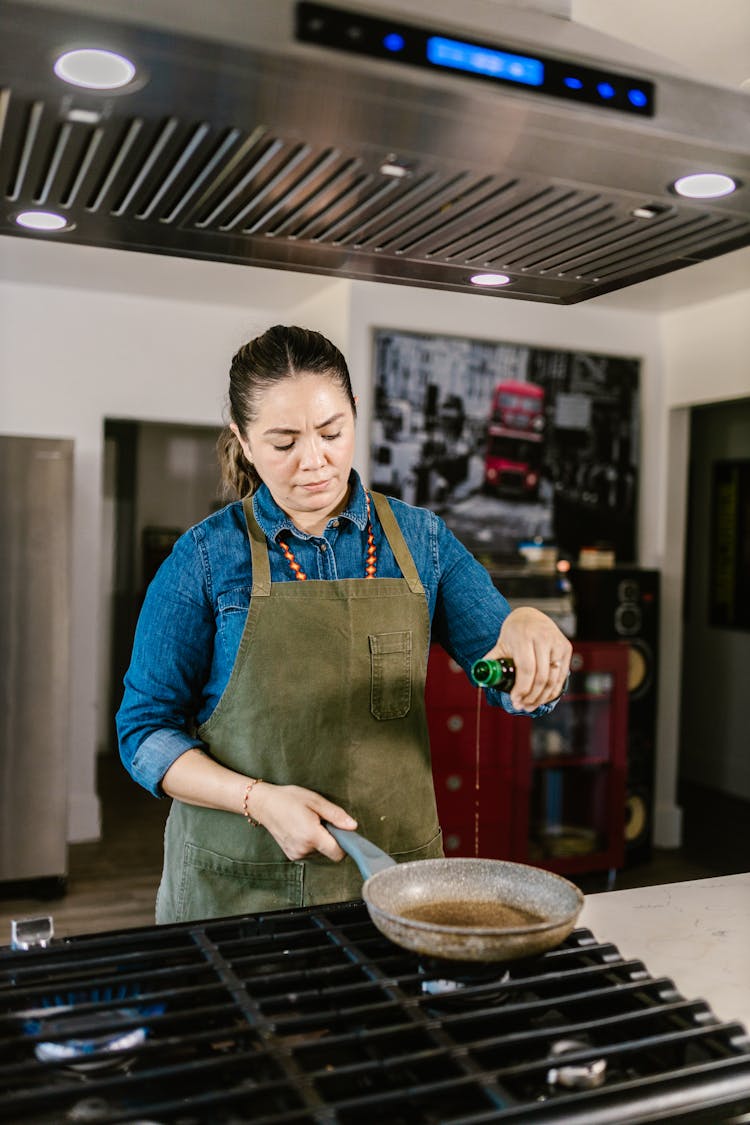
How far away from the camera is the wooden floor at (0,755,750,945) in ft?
13.8

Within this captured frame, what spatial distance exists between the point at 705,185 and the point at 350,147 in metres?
0.43

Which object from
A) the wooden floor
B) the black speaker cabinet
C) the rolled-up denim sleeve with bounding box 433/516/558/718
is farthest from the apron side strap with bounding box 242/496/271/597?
the black speaker cabinet

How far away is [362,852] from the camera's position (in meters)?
1.29

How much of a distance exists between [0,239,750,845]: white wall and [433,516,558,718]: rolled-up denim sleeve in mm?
2856

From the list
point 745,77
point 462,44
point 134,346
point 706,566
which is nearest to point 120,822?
point 134,346

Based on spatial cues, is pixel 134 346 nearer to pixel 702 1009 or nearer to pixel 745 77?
pixel 745 77

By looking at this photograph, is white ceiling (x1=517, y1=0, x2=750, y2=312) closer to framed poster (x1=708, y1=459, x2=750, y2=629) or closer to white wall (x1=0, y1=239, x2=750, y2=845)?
white wall (x1=0, y1=239, x2=750, y2=845)

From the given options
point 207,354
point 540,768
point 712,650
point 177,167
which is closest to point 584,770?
point 540,768

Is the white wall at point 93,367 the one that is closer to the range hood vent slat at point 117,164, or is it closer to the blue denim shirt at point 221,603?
the blue denim shirt at point 221,603

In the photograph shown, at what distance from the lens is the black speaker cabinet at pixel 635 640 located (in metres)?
4.84

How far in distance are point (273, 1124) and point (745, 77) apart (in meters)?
2.21

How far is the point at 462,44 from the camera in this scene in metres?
0.96

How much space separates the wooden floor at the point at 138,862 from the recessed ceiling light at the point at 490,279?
10.4 feet

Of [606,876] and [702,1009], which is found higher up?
[702,1009]
